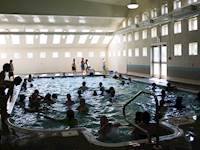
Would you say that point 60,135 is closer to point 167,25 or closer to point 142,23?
point 167,25

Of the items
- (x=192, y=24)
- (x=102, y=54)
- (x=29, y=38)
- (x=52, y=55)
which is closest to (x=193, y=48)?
(x=192, y=24)

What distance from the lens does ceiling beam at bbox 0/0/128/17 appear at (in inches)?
752

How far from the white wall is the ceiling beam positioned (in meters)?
7.70

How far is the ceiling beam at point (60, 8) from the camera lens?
19.1m

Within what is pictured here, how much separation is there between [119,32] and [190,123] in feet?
60.6

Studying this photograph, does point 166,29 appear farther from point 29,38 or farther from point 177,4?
point 29,38

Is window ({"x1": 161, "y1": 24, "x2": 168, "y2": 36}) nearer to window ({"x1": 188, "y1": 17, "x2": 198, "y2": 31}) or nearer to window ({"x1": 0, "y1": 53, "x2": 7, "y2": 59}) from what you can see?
window ({"x1": 188, "y1": 17, "x2": 198, "y2": 31})

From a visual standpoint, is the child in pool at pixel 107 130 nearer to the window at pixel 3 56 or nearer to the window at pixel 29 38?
the window at pixel 29 38

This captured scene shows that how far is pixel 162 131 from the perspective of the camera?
5.62 meters

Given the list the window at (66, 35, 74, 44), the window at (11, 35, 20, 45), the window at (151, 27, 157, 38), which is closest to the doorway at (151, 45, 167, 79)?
the window at (151, 27, 157, 38)

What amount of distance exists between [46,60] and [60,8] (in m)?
8.71

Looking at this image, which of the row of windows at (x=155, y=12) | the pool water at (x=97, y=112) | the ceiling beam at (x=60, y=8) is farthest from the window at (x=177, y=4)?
the ceiling beam at (x=60, y=8)

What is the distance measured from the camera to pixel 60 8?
66.2 ft

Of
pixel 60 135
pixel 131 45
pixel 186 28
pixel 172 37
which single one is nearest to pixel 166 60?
pixel 172 37
